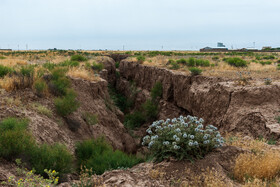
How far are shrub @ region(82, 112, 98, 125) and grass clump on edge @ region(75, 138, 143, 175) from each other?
3319mm

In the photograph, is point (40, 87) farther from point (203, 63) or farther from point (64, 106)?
point (203, 63)

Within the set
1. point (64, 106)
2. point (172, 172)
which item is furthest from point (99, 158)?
point (64, 106)

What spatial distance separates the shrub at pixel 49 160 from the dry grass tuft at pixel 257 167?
4.38m

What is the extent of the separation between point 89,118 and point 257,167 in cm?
897

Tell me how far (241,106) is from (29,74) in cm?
1022

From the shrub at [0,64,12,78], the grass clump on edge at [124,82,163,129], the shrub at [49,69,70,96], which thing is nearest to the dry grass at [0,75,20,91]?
the shrub at [0,64,12,78]

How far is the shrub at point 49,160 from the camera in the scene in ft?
21.2

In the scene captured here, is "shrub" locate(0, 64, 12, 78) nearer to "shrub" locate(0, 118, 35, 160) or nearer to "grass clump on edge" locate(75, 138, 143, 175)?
"grass clump on edge" locate(75, 138, 143, 175)

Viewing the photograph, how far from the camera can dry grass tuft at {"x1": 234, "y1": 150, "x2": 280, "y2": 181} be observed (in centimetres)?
574

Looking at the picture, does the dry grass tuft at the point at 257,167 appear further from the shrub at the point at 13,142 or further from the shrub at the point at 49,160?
the shrub at the point at 13,142

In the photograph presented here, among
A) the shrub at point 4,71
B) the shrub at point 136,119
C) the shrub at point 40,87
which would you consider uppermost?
the shrub at point 4,71

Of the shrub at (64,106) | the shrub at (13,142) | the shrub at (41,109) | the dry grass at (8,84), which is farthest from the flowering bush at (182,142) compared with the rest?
the dry grass at (8,84)

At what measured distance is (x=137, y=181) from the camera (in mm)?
5617

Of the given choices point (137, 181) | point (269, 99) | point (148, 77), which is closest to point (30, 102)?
point (137, 181)
